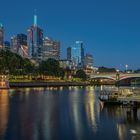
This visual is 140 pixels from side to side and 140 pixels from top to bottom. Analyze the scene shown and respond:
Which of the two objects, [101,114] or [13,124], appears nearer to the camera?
[13,124]

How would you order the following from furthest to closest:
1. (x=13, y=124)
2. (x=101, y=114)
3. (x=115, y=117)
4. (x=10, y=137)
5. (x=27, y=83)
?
(x=27, y=83)
(x=101, y=114)
(x=115, y=117)
(x=13, y=124)
(x=10, y=137)

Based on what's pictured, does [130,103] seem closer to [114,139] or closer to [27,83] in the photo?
[114,139]

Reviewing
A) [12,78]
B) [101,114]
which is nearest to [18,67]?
[12,78]

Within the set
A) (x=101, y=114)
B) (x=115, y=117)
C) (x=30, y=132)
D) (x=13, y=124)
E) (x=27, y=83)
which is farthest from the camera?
Answer: (x=27, y=83)

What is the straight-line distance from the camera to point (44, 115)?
172 feet

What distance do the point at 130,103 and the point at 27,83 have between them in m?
134

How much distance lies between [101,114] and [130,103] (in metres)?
4.44

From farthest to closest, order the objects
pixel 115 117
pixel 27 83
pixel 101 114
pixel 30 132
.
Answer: pixel 27 83, pixel 101 114, pixel 115 117, pixel 30 132

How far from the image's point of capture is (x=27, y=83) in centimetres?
18588

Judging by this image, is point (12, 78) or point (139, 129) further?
point (12, 78)

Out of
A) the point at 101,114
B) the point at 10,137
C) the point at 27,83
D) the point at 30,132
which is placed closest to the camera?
the point at 10,137

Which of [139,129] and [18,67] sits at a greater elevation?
[18,67]

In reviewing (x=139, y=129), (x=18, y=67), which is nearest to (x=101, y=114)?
(x=139, y=129)

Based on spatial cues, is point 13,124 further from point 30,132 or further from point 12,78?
point 12,78
